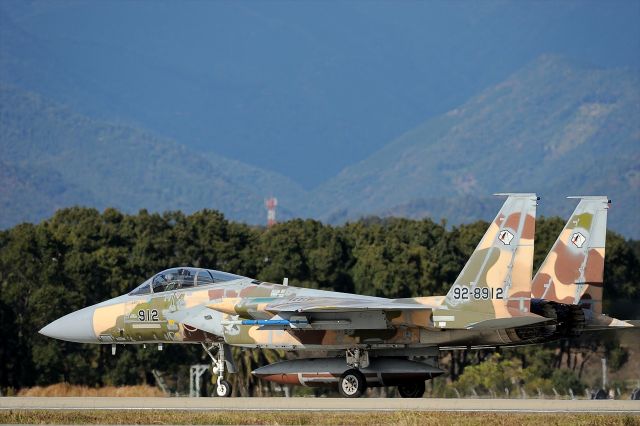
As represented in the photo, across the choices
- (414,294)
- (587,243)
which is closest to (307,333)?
(587,243)

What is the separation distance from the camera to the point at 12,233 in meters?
62.3

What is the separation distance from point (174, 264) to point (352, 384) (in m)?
35.6

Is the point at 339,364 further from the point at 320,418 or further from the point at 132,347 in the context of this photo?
the point at 132,347

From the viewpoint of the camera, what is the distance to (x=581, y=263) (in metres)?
29.6

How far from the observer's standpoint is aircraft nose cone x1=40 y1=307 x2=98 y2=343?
3034 cm

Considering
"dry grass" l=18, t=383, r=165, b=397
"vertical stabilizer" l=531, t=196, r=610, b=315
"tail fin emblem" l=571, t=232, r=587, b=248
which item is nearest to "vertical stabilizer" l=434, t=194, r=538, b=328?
"vertical stabilizer" l=531, t=196, r=610, b=315

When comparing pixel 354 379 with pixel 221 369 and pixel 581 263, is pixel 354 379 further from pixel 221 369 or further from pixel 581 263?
pixel 581 263

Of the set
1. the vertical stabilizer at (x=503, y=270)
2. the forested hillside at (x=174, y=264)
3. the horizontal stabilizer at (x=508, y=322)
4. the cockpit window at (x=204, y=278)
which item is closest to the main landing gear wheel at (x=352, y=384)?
the vertical stabilizer at (x=503, y=270)

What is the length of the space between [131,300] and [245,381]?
516 inches

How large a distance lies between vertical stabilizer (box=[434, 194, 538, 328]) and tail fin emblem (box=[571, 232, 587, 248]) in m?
3.67

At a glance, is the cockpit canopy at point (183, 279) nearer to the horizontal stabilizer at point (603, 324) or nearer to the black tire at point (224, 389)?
the black tire at point (224, 389)

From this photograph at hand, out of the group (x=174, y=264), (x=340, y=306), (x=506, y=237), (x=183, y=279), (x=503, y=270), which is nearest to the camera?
(x=506, y=237)

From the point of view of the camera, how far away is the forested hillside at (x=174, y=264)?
2088 inches

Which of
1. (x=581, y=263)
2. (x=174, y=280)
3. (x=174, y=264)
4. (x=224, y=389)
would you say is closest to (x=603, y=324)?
(x=581, y=263)
